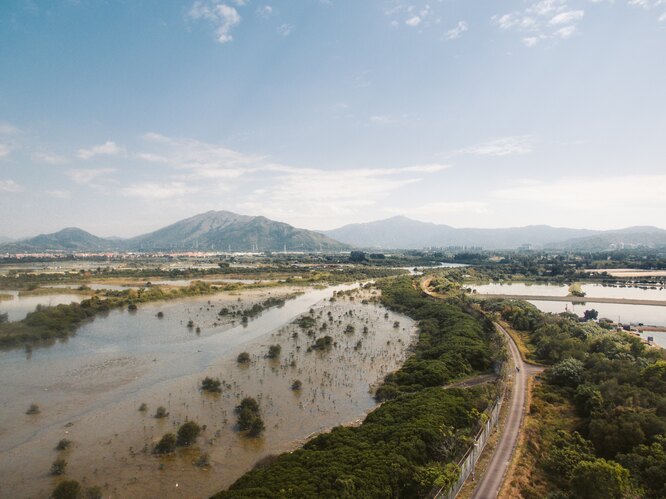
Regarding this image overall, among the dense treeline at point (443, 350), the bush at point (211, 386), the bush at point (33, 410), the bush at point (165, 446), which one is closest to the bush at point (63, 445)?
the bush at point (165, 446)

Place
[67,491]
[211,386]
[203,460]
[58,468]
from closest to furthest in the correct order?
[67,491] < [58,468] < [203,460] < [211,386]

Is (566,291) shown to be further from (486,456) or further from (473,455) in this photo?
(473,455)

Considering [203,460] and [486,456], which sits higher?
[486,456]

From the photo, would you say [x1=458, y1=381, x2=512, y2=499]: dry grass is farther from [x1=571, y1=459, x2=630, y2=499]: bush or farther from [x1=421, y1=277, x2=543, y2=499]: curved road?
[x1=571, y1=459, x2=630, y2=499]: bush

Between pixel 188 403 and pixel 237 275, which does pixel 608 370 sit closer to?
pixel 188 403

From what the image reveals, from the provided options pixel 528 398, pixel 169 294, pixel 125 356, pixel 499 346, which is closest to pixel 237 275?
pixel 169 294

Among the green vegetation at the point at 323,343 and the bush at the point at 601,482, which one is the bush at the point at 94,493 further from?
the green vegetation at the point at 323,343

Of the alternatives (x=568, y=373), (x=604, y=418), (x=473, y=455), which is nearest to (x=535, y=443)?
(x=604, y=418)

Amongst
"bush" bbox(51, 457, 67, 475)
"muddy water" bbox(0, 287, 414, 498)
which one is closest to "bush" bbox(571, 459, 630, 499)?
"muddy water" bbox(0, 287, 414, 498)
